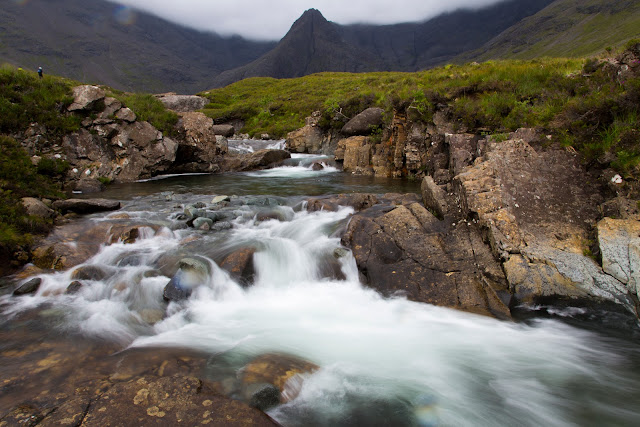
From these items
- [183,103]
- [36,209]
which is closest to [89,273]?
[36,209]

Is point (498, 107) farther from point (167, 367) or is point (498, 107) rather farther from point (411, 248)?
point (167, 367)

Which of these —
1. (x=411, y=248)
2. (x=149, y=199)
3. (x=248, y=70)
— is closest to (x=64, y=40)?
(x=248, y=70)

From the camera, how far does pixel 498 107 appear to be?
12.4 m

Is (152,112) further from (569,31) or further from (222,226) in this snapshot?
(569,31)

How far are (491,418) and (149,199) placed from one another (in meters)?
12.7

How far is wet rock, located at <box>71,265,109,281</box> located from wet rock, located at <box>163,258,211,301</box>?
5.15ft

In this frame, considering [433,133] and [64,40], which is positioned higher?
[64,40]

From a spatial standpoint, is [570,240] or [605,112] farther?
[605,112]

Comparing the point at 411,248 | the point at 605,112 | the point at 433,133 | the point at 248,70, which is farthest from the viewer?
the point at 248,70

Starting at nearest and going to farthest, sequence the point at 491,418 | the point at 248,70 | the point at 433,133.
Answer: the point at 491,418, the point at 433,133, the point at 248,70

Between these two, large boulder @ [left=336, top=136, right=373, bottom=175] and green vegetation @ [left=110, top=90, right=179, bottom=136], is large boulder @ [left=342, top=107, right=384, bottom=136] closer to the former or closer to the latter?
large boulder @ [left=336, top=136, right=373, bottom=175]

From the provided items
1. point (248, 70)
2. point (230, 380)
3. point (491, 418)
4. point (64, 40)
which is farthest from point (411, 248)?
point (64, 40)

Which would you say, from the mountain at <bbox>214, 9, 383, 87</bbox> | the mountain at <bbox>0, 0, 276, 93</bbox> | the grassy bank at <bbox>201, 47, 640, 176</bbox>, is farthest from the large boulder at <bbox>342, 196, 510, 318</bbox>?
the mountain at <bbox>0, 0, 276, 93</bbox>

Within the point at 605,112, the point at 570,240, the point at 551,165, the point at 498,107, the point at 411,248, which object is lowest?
the point at 411,248
